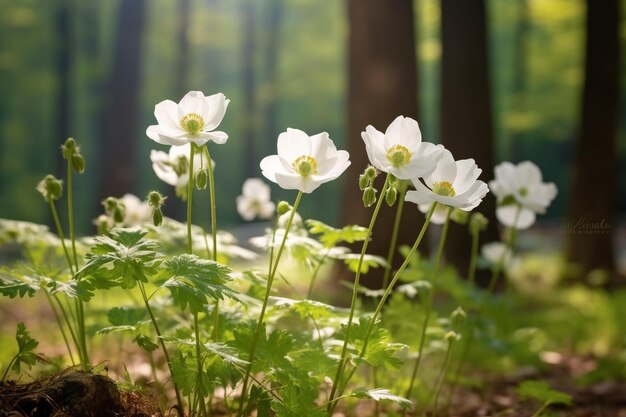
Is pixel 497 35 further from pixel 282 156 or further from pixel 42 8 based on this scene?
pixel 282 156

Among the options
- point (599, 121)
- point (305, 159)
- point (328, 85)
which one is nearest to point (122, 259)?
point (305, 159)

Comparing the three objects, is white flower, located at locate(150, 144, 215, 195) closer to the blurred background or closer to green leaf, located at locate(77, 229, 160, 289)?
green leaf, located at locate(77, 229, 160, 289)

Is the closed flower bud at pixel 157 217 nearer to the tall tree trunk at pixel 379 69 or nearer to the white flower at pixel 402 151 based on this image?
the white flower at pixel 402 151

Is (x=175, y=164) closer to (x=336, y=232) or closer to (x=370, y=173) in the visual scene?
(x=336, y=232)

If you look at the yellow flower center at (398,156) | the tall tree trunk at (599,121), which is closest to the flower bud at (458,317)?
the yellow flower center at (398,156)

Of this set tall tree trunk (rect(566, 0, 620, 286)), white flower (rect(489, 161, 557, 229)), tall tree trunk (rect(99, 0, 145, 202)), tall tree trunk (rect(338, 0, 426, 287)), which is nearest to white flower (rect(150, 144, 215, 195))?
white flower (rect(489, 161, 557, 229))

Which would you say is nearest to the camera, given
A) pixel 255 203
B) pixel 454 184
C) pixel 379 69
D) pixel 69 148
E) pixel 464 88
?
pixel 454 184

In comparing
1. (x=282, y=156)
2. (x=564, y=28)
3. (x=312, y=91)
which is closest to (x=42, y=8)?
(x=312, y=91)
